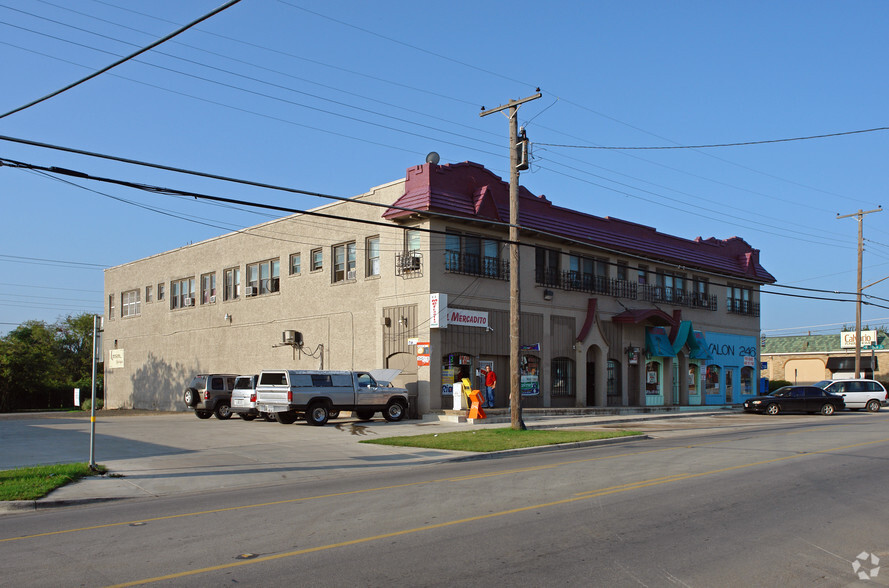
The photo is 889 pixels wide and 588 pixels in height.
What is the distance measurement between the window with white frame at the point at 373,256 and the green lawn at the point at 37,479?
1775 centimetres

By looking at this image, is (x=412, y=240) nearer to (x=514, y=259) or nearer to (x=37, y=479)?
(x=514, y=259)

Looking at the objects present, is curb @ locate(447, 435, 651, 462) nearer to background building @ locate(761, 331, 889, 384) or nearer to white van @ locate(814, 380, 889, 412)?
white van @ locate(814, 380, 889, 412)

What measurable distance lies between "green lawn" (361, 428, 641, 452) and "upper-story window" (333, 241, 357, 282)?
12717 mm

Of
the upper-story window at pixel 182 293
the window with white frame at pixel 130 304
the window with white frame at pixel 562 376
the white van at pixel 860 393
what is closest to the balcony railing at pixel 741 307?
the white van at pixel 860 393

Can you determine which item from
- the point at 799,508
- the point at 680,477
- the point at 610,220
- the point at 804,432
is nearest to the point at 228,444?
the point at 680,477

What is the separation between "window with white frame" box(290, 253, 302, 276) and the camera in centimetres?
3600

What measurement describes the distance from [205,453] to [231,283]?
2431 cm

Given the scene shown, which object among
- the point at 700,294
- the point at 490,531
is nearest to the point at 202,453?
the point at 490,531

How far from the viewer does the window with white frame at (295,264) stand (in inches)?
1417

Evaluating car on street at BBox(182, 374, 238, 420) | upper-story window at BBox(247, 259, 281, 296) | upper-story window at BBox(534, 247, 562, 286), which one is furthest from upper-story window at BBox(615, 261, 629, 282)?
car on street at BBox(182, 374, 238, 420)

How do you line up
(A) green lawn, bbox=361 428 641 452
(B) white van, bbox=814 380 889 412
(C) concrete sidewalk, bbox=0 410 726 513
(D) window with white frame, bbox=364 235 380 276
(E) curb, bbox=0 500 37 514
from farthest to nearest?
(B) white van, bbox=814 380 889 412
(D) window with white frame, bbox=364 235 380 276
(A) green lawn, bbox=361 428 641 452
(C) concrete sidewalk, bbox=0 410 726 513
(E) curb, bbox=0 500 37 514

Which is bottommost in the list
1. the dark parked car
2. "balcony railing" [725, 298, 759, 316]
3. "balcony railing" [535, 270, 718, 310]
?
the dark parked car

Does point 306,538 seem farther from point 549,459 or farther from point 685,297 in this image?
point 685,297

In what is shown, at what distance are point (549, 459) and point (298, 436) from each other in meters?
8.38
